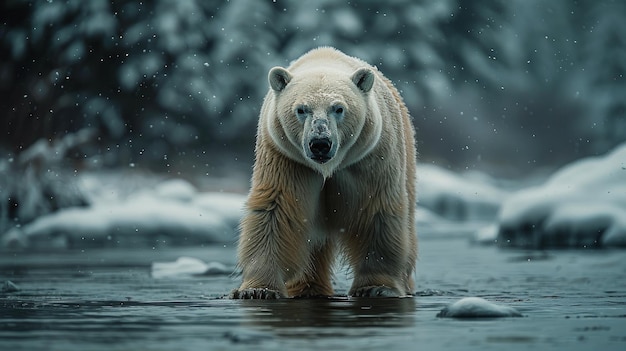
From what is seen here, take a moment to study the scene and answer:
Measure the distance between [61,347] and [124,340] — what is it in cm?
31

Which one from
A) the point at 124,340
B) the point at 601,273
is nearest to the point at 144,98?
the point at 601,273

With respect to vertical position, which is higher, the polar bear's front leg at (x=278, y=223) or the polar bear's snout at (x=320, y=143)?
the polar bear's snout at (x=320, y=143)

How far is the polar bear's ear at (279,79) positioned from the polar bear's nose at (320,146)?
755mm

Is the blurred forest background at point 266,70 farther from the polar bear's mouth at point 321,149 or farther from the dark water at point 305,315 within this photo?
the polar bear's mouth at point 321,149

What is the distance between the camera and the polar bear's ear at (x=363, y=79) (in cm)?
856

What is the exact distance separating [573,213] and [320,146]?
968 cm

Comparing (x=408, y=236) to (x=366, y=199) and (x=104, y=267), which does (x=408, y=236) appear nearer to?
(x=366, y=199)

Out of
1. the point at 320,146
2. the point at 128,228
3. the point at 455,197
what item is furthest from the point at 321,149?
the point at 455,197

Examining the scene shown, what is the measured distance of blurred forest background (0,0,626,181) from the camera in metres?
31.4

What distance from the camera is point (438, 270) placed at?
497 inches

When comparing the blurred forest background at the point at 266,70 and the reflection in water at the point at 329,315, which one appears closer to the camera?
the reflection in water at the point at 329,315

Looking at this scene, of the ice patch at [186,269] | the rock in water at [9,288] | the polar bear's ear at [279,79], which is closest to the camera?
the polar bear's ear at [279,79]

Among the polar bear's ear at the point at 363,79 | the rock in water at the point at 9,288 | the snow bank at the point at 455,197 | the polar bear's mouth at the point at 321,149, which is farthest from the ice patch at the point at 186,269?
the snow bank at the point at 455,197

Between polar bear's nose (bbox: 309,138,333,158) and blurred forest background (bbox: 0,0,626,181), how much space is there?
19820mm
